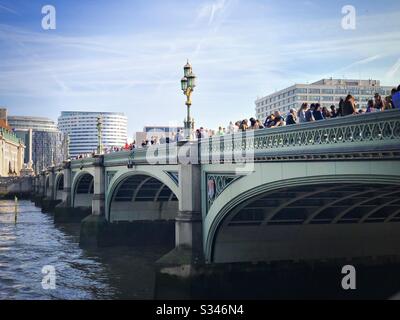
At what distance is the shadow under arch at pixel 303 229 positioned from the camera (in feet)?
63.4

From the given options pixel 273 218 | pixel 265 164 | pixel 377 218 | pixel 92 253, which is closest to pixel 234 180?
pixel 265 164

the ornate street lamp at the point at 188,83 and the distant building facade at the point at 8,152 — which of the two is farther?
the distant building facade at the point at 8,152

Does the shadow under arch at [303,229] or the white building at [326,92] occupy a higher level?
the white building at [326,92]

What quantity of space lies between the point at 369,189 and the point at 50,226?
36055 mm

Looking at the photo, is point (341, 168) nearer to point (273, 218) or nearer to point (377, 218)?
point (273, 218)

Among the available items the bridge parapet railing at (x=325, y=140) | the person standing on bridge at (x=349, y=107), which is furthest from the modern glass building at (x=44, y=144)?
the person standing on bridge at (x=349, y=107)

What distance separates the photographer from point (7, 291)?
73.6ft

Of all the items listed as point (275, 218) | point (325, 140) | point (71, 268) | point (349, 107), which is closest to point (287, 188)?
point (325, 140)

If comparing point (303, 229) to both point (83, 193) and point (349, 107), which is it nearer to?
point (349, 107)

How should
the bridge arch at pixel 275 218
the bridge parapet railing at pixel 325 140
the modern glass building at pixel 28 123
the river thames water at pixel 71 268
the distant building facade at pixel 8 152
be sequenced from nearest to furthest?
the bridge parapet railing at pixel 325 140 < the bridge arch at pixel 275 218 < the river thames water at pixel 71 268 < the distant building facade at pixel 8 152 < the modern glass building at pixel 28 123

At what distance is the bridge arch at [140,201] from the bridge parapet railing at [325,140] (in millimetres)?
16958

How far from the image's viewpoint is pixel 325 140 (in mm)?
12008

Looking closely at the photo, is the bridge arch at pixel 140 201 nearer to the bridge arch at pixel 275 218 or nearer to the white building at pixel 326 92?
the bridge arch at pixel 275 218
